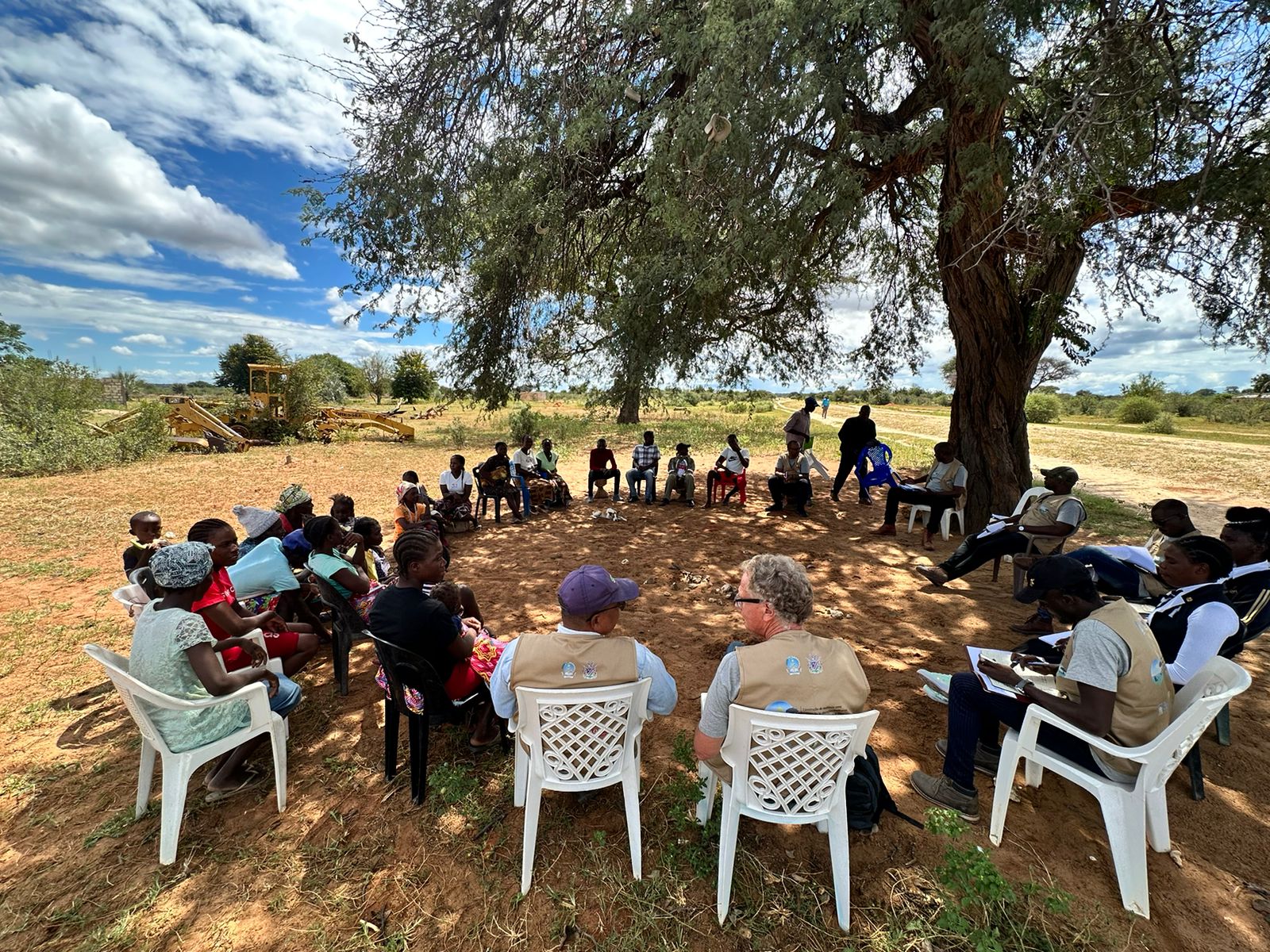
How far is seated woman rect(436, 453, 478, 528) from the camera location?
25.5 ft

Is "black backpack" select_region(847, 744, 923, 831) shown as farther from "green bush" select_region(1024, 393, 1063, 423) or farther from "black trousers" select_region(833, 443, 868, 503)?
"green bush" select_region(1024, 393, 1063, 423)

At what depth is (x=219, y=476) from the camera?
40.7 feet

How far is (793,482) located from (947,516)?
2257 millimetres

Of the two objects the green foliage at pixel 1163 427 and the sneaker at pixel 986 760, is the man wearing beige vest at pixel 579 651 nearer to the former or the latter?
the sneaker at pixel 986 760

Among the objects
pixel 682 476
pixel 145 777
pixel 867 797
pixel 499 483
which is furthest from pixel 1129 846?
pixel 499 483

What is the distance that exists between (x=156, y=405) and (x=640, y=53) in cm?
1788

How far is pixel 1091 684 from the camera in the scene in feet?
7.07

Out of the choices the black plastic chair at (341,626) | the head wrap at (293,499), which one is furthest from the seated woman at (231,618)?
the head wrap at (293,499)

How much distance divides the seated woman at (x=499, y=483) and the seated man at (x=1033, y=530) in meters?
5.89

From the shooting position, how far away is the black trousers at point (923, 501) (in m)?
7.08

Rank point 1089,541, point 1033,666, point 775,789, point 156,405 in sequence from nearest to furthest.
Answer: point 775,789
point 1033,666
point 1089,541
point 156,405

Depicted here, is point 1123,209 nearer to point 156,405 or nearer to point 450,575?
point 450,575

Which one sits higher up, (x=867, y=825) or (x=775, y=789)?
(x=775, y=789)

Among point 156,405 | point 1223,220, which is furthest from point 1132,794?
point 156,405
